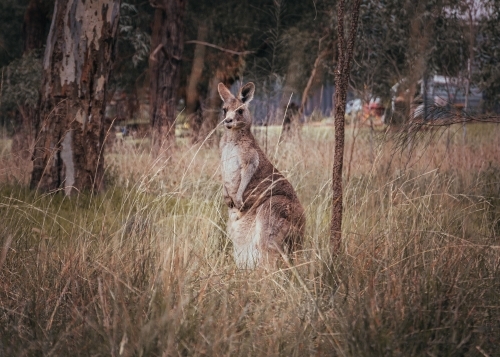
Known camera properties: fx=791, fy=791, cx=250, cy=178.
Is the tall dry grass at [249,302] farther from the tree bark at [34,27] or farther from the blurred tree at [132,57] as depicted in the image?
the tree bark at [34,27]

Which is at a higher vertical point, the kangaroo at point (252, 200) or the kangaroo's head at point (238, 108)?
the kangaroo's head at point (238, 108)

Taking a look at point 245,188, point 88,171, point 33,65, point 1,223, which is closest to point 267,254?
point 245,188

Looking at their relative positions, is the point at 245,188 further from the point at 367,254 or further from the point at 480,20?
the point at 480,20

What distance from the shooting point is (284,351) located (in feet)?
13.4

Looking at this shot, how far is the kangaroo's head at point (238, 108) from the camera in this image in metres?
6.14

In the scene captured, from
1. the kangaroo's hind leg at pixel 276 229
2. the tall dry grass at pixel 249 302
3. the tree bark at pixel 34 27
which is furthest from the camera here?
the tree bark at pixel 34 27

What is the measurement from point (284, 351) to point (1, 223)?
2.82 m

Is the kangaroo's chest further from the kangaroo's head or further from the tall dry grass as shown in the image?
the tall dry grass

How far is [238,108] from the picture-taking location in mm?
6152

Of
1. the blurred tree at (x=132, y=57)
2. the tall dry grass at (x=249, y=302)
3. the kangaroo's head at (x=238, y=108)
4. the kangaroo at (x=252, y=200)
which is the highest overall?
the blurred tree at (x=132, y=57)

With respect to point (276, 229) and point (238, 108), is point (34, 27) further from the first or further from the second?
point (276, 229)

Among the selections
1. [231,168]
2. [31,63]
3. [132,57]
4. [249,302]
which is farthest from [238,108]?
[132,57]

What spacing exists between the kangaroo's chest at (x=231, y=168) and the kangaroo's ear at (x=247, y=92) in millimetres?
370

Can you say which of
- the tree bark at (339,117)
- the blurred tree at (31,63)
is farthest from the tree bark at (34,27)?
the tree bark at (339,117)
